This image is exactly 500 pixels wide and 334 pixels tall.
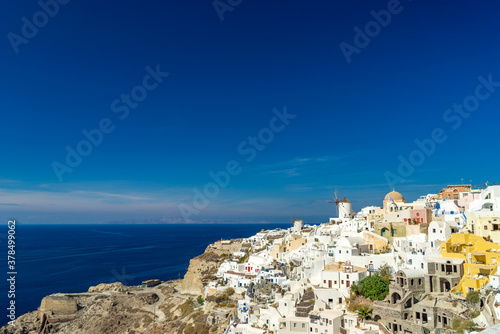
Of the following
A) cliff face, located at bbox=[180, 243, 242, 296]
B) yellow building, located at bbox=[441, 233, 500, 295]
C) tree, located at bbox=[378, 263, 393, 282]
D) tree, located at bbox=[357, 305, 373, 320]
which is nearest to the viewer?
yellow building, located at bbox=[441, 233, 500, 295]

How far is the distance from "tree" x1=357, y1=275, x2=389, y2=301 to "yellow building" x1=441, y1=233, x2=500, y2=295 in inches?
207

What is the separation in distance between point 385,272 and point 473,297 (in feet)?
32.4

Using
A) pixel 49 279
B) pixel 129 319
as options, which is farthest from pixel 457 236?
pixel 49 279

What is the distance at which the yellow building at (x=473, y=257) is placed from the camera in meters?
25.3

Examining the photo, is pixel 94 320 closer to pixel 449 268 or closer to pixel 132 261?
pixel 449 268

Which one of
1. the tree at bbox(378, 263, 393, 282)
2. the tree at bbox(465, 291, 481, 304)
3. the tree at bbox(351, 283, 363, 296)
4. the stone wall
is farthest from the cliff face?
the tree at bbox(465, 291, 481, 304)

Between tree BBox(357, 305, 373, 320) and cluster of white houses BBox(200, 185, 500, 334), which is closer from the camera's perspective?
cluster of white houses BBox(200, 185, 500, 334)

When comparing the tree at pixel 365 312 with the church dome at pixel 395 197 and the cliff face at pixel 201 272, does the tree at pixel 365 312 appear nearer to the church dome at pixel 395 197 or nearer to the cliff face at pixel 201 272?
the church dome at pixel 395 197

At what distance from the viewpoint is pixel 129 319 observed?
54.7 meters

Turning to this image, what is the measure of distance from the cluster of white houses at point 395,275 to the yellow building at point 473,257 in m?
0.07

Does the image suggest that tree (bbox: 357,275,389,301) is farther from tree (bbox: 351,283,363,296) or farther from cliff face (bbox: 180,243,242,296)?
cliff face (bbox: 180,243,242,296)

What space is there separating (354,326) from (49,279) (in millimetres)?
88605

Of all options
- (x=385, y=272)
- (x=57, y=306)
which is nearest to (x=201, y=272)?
(x=57, y=306)

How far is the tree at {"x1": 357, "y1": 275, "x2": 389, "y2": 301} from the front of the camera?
29344 mm
